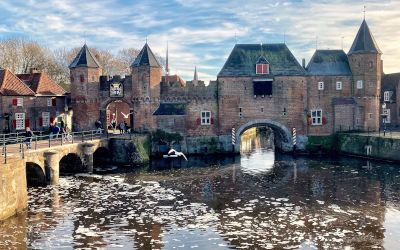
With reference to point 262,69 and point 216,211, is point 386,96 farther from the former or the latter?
point 216,211

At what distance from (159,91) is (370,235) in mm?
26838

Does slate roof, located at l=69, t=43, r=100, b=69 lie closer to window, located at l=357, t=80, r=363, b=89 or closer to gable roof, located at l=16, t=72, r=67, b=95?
gable roof, located at l=16, t=72, r=67, b=95

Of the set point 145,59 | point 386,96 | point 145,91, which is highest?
point 145,59

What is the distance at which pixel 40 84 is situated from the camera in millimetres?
40344

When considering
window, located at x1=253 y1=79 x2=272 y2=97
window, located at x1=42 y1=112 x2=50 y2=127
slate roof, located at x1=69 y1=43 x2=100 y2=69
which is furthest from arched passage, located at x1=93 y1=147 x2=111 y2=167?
window, located at x1=253 y1=79 x2=272 y2=97

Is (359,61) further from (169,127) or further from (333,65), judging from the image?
(169,127)

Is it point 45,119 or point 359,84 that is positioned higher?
point 359,84

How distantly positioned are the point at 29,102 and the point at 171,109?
12.7m

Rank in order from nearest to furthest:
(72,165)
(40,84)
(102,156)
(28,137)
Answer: (28,137) → (72,165) → (102,156) → (40,84)

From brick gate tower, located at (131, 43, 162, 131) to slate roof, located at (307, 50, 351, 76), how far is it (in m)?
14.9

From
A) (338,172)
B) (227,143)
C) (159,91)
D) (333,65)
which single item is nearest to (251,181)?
(338,172)

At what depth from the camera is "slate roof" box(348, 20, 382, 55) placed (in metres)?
40.0

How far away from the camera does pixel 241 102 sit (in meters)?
40.2

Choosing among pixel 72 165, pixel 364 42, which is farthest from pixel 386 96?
pixel 72 165
